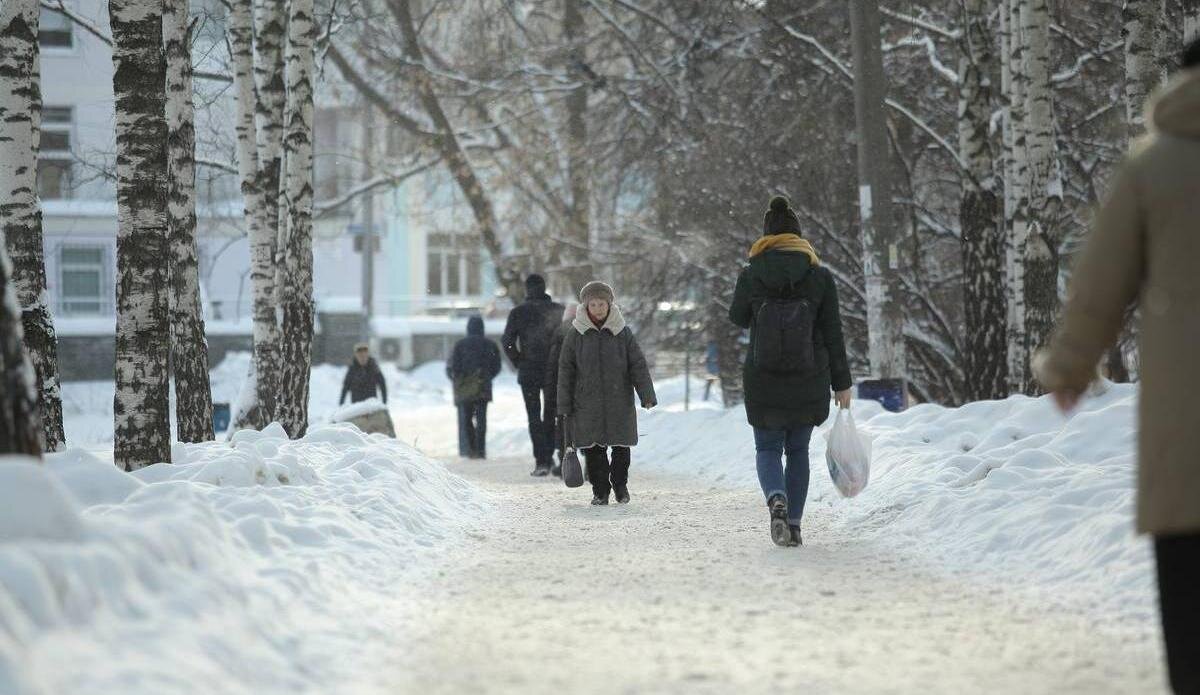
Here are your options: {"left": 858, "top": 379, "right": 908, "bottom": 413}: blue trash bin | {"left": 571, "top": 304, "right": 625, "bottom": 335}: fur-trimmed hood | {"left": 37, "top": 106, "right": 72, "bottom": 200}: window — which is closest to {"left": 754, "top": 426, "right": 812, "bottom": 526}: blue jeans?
{"left": 571, "top": 304, "right": 625, "bottom": 335}: fur-trimmed hood

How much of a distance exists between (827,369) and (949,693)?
4105 mm

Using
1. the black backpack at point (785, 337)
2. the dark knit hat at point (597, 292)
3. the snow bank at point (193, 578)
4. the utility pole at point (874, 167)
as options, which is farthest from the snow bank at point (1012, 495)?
the snow bank at point (193, 578)

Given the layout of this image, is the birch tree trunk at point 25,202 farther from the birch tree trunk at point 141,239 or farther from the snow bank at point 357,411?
the snow bank at point 357,411

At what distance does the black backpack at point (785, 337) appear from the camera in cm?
885

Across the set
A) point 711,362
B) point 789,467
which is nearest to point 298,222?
point 789,467

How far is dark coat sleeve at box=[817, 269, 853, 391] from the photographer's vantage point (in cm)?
899

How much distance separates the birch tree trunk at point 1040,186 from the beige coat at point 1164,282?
32.7 ft

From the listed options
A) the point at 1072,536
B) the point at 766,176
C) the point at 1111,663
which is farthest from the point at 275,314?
the point at 1111,663

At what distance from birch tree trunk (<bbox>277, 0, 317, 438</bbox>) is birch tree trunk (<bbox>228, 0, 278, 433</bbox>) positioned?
0.21 metres

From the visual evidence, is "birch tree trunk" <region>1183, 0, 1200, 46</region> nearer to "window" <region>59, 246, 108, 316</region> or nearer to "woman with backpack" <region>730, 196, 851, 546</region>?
"woman with backpack" <region>730, 196, 851, 546</region>

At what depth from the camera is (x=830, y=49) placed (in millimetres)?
20234

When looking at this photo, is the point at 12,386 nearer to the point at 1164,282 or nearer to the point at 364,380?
the point at 1164,282

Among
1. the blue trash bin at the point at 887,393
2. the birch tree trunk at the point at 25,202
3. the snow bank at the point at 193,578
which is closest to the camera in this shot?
the snow bank at the point at 193,578

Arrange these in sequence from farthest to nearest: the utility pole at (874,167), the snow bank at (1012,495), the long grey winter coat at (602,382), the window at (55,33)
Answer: the window at (55,33) → the utility pole at (874,167) → the long grey winter coat at (602,382) → the snow bank at (1012,495)
